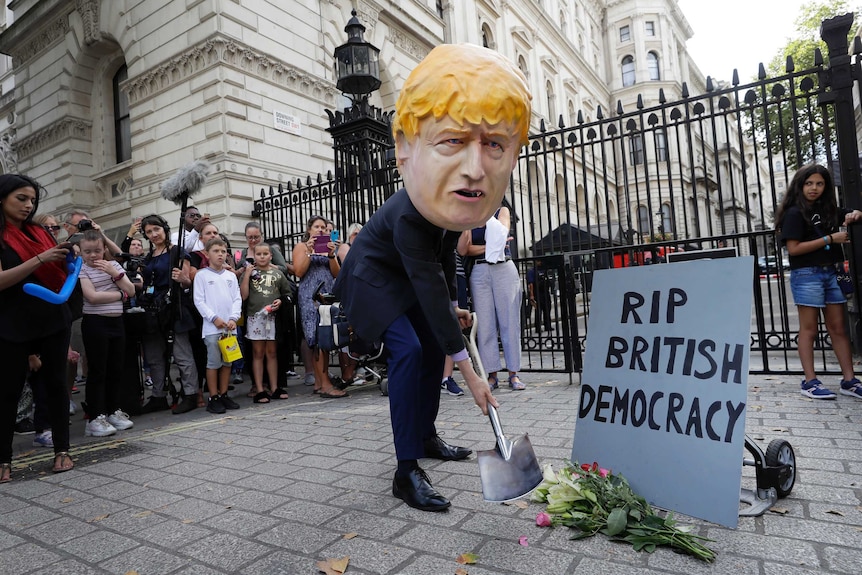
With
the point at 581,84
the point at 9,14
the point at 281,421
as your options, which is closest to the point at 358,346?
the point at 281,421

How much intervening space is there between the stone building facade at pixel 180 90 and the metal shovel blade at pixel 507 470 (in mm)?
6489

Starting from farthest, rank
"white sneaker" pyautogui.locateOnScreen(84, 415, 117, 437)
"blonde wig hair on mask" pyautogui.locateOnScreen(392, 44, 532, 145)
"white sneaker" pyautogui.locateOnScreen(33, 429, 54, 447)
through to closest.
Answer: "white sneaker" pyautogui.locateOnScreen(84, 415, 117, 437)
"white sneaker" pyautogui.locateOnScreen(33, 429, 54, 447)
"blonde wig hair on mask" pyautogui.locateOnScreen(392, 44, 532, 145)

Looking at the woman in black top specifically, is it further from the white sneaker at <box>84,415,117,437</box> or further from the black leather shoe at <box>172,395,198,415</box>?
the white sneaker at <box>84,415,117,437</box>

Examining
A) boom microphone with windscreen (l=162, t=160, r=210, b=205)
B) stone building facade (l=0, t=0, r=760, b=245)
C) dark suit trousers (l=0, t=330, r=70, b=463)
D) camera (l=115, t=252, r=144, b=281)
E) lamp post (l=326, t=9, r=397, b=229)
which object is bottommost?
dark suit trousers (l=0, t=330, r=70, b=463)

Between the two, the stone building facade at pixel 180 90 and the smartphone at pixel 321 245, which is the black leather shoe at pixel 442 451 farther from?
the stone building facade at pixel 180 90

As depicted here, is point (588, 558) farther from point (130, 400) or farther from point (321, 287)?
point (130, 400)

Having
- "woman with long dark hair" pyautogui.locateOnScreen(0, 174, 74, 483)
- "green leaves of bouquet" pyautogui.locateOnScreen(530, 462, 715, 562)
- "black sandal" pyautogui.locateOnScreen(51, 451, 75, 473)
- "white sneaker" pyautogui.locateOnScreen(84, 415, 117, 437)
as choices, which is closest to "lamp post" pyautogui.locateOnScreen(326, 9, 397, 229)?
"white sneaker" pyautogui.locateOnScreen(84, 415, 117, 437)

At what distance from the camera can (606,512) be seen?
2.47m

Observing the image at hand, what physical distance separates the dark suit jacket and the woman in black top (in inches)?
141

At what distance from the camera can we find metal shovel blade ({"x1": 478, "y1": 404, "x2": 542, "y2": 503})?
8.36 ft

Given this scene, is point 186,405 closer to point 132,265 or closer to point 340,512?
point 132,265

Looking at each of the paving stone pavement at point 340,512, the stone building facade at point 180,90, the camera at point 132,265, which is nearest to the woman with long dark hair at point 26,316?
the paving stone pavement at point 340,512

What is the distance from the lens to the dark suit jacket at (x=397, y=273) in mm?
2584

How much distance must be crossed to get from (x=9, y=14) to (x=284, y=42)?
49.8 feet
